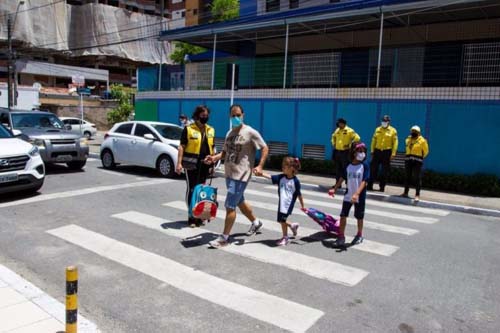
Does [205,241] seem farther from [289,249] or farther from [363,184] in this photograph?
[363,184]

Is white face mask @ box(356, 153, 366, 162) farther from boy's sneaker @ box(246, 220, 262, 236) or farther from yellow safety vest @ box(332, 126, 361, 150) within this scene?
yellow safety vest @ box(332, 126, 361, 150)

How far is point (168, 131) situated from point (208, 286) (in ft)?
29.2

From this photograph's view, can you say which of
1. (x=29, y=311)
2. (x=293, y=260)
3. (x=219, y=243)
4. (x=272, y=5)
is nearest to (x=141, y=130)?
(x=219, y=243)

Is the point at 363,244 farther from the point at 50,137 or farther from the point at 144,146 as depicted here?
the point at 50,137

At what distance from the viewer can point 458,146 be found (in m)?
12.7

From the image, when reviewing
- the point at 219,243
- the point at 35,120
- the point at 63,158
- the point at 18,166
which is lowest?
the point at 219,243

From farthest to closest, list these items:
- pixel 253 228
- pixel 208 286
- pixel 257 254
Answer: pixel 253 228 < pixel 257 254 < pixel 208 286

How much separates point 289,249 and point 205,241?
4.03ft

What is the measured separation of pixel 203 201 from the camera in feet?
21.3

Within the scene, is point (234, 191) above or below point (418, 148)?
below

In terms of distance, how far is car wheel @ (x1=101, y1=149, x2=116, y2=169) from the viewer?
1395 cm

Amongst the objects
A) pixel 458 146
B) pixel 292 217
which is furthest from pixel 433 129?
pixel 292 217

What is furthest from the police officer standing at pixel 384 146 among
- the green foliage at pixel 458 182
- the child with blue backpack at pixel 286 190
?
the child with blue backpack at pixel 286 190

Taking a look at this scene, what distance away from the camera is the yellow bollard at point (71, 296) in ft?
10.6
